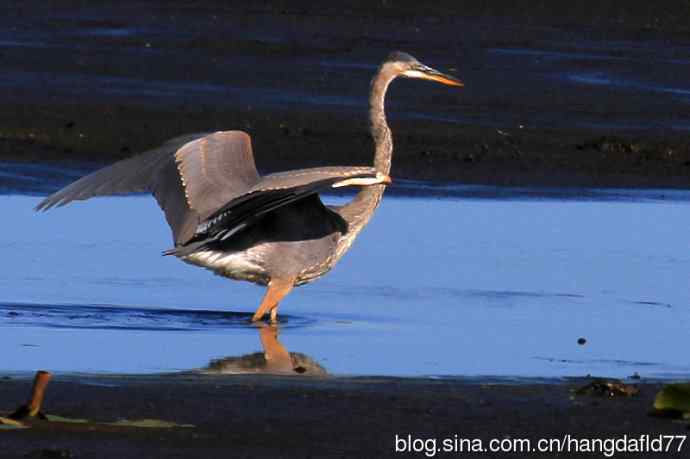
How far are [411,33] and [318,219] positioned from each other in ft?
41.8

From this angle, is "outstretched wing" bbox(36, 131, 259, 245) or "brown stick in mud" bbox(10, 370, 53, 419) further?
"outstretched wing" bbox(36, 131, 259, 245)

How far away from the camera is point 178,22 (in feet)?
72.7

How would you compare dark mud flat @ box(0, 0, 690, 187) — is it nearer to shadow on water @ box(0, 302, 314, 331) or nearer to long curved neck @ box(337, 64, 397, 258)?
long curved neck @ box(337, 64, 397, 258)

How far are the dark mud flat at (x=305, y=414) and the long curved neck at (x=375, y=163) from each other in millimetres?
2366

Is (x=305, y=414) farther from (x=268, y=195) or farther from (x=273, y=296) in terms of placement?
(x=273, y=296)

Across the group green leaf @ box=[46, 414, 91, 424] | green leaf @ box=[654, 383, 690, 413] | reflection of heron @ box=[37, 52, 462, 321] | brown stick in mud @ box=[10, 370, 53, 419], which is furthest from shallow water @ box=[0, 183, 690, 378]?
brown stick in mud @ box=[10, 370, 53, 419]

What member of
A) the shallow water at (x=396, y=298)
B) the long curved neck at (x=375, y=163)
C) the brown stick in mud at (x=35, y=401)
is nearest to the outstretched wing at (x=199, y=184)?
the shallow water at (x=396, y=298)

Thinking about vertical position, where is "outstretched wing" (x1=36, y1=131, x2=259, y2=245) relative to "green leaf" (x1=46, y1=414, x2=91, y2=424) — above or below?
above

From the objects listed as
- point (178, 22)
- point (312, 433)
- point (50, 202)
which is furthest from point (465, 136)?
point (312, 433)

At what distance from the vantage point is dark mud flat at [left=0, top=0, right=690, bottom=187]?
1647 cm

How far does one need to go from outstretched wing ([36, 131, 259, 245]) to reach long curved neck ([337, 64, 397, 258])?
1.22 meters

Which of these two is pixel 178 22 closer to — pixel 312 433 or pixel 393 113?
pixel 393 113

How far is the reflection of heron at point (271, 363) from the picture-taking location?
27.2ft

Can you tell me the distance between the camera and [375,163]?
1082 cm
